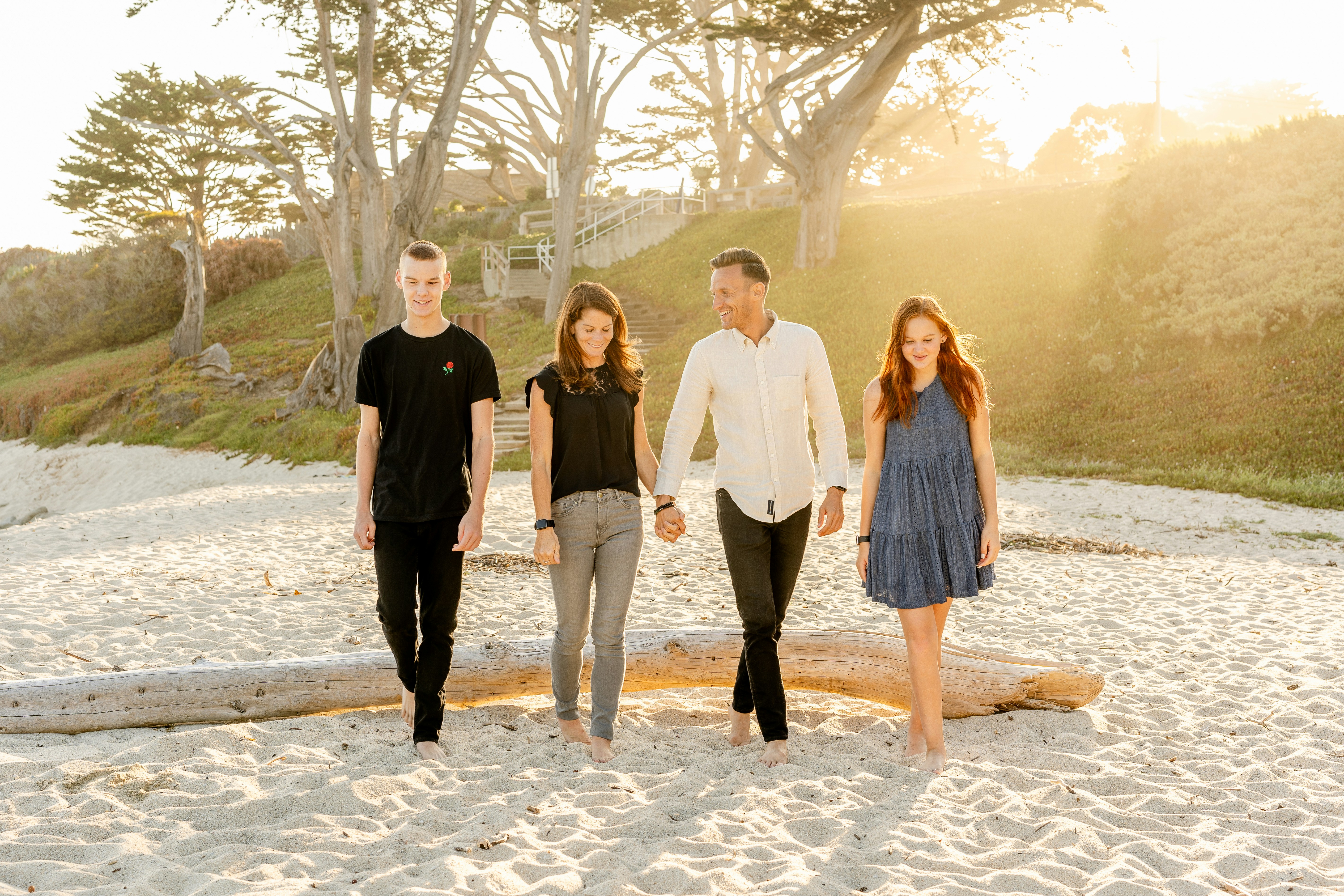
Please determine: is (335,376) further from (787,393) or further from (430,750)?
(787,393)

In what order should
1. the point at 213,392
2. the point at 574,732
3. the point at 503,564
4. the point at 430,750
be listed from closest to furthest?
the point at 430,750
the point at 574,732
the point at 503,564
the point at 213,392

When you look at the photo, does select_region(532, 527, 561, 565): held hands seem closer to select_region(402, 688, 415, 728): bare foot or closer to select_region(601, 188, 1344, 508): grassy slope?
select_region(402, 688, 415, 728): bare foot

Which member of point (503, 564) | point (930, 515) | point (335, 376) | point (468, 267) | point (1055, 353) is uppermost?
point (468, 267)

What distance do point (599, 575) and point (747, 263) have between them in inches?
55.5

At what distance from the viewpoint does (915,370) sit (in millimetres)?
3816

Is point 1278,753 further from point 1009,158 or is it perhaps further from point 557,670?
point 1009,158

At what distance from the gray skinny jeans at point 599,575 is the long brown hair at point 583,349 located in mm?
453

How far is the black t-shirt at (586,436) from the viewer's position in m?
3.71

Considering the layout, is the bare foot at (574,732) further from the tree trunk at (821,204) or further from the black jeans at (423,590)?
the tree trunk at (821,204)

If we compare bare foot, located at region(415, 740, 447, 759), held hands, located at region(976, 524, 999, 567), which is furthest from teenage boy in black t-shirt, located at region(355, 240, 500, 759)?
held hands, located at region(976, 524, 999, 567)

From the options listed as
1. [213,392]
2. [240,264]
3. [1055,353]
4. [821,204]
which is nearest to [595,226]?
[821,204]

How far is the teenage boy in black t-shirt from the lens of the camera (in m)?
3.69

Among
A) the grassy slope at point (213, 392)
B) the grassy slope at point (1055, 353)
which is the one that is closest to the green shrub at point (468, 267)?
the grassy slope at point (213, 392)

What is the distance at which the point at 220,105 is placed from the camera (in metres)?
30.8
